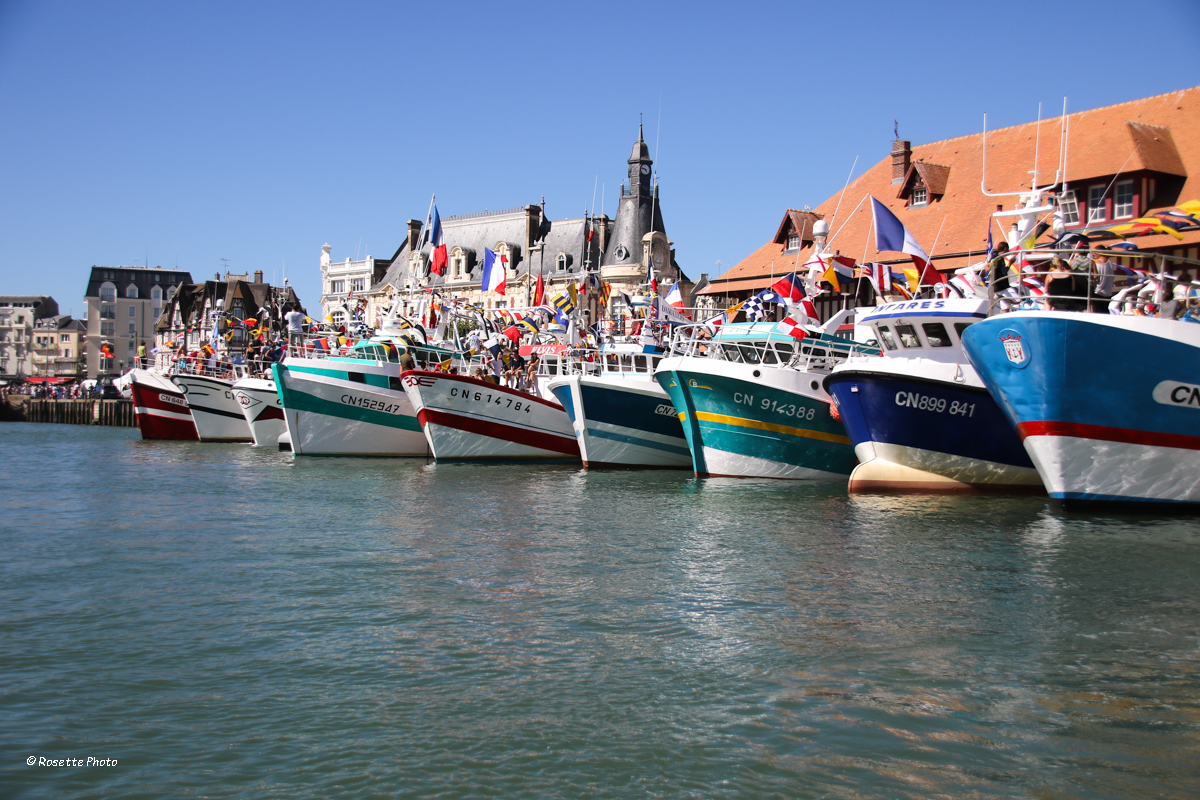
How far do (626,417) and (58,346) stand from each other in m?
148

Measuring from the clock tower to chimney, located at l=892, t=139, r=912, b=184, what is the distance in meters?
39.8

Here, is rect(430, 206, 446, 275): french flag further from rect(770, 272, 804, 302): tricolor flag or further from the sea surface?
the sea surface

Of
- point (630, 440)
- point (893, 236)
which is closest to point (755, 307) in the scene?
point (630, 440)

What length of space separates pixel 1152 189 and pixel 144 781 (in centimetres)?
A: 3252

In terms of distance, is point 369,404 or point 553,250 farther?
point 553,250

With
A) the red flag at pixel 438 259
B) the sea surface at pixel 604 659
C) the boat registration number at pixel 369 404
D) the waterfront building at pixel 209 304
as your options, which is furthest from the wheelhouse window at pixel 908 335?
the waterfront building at pixel 209 304

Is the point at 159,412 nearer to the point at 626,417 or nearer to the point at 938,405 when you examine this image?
the point at 626,417

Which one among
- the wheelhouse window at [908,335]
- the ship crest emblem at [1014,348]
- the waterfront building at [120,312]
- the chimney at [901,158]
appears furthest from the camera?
the waterfront building at [120,312]

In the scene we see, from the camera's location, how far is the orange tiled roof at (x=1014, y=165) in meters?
32.0

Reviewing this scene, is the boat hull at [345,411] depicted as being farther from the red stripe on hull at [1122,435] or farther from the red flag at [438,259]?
the red stripe on hull at [1122,435]

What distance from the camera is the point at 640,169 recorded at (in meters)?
82.4

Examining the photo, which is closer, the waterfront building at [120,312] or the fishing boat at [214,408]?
the fishing boat at [214,408]

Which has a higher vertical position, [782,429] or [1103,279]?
[1103,279]

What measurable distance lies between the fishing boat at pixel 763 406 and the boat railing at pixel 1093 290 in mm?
6013
